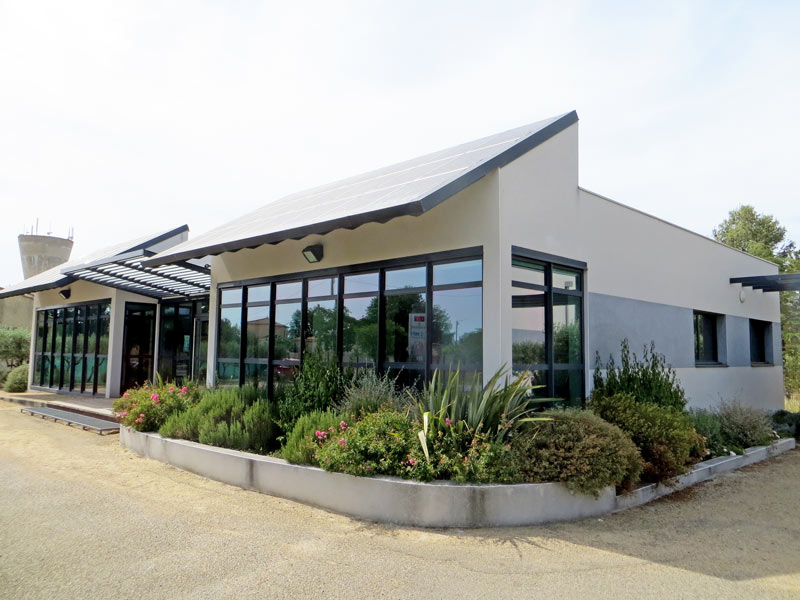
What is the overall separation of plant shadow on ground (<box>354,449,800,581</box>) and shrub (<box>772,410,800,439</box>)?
5.43 meters

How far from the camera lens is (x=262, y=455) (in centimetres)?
709

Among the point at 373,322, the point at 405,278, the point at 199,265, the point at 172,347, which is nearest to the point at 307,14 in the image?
the point at 405,278

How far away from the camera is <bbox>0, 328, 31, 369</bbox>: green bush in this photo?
21.0 m

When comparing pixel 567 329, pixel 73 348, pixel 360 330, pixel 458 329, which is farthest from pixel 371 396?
pixel 73 348

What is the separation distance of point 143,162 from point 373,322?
19.4 feet

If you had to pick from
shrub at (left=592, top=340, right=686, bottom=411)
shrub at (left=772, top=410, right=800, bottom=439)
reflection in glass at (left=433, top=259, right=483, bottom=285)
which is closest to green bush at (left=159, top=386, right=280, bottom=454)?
reflection in glass at (left=433, top=259, right=483, bottom=285)

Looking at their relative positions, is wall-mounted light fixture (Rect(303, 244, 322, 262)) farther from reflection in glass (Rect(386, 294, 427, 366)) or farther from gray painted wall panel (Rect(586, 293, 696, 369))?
gray painted wall panel (Rect(586, 293, 696, 369))

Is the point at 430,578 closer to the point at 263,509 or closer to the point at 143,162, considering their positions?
the point at 263,509

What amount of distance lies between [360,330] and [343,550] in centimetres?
441

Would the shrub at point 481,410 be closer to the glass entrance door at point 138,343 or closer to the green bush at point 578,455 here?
the green bush at point 578,455

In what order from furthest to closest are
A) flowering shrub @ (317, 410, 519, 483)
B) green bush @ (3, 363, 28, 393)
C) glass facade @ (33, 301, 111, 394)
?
1. green bush @ (3, 363, 28, 393)
2. glass facade @ (33, 301, 111, 394)
3. flowering shrub @ (317, 410, 519, 483)

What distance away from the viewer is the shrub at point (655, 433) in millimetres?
6648

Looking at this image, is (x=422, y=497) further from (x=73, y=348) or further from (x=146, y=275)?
(x=73, y=348)

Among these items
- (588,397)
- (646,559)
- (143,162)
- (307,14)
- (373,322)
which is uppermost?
(307,14)
